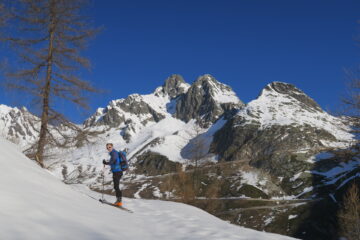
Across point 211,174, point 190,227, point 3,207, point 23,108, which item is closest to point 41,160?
point 23,108

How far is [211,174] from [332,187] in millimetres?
61480

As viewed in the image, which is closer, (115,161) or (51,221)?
(51,221)

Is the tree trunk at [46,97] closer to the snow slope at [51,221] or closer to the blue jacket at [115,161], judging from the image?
the blue jacket at [115,161]

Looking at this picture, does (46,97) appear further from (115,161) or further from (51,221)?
(51,221)

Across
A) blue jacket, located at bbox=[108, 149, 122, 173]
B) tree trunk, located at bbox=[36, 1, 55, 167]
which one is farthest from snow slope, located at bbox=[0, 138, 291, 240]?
tree trunk, located at bbox=[36, 1, 55, 167]

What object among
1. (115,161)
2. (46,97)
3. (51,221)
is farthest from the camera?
(46,97)

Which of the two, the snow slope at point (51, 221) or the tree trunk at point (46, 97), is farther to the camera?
the tree trunk at point (46, 97)

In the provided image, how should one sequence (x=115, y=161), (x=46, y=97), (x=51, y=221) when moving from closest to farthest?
(x=51, y=221) → (x=115, y=161) → (x=46, y=97)

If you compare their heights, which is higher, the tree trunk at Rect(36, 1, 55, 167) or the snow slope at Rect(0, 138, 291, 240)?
the tree trunk at Rect(36, 1, 55, 167)

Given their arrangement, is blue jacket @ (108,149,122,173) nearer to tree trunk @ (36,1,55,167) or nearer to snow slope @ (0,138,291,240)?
snow slope @ (0,138,291,240)

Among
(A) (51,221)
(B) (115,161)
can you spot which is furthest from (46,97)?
(A) (51,221)

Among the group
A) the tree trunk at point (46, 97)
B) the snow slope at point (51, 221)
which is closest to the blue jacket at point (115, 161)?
the snow slope at point (51, 221)

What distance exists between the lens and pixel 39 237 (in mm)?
4875

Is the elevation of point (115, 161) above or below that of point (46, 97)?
below
